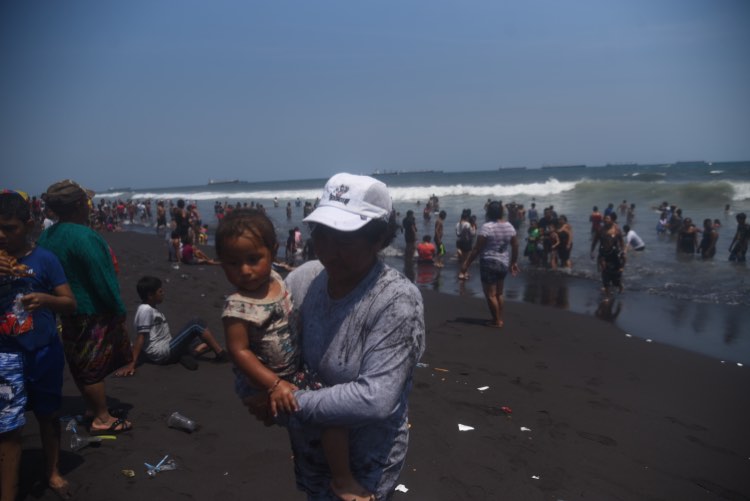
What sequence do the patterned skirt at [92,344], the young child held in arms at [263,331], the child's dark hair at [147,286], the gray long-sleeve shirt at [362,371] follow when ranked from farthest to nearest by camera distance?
the child's dark hair at [147,286]
the patterned skirt at [92,344]
the young child held in arms at [263,331]
the gray long-sleeve shirt at [362,371]

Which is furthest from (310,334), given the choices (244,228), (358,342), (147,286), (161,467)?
(147,286)

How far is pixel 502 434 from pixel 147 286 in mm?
3973

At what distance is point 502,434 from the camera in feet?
13.4

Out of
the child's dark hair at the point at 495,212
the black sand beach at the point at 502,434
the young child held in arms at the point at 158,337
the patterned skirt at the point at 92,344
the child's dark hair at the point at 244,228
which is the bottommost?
the black sand beach at the point at 502,434

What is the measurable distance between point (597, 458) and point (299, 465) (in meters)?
3.12

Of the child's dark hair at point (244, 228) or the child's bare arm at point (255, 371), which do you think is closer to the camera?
the child's bare arm at point (255, 371)

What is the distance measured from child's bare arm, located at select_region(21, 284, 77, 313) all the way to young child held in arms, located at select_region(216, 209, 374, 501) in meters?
1.57

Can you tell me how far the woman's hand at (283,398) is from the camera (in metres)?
1.55

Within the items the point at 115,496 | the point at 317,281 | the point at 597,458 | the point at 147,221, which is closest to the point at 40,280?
the point at 115,496

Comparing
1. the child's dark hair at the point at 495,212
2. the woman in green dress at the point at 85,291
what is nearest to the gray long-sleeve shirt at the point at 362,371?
the woman in green dress at the point at 85,291

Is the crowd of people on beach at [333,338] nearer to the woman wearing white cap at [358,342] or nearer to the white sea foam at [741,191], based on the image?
the woman wearing white cap at [358,342]

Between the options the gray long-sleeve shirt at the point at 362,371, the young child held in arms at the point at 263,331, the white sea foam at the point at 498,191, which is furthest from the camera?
the white sea foam at the point at 498,191

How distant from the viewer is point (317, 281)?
178 centimetres

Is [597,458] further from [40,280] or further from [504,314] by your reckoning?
[504,314]
